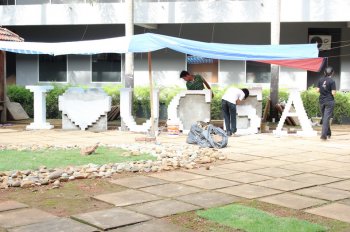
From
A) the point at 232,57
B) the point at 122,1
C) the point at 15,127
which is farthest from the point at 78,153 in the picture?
the point at 122,1

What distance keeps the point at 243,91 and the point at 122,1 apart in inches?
303

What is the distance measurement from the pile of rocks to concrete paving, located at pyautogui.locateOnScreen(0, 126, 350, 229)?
33cm

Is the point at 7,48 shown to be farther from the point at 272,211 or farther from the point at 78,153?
the point at 272,211

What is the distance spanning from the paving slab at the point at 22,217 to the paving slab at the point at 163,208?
0.93 metres

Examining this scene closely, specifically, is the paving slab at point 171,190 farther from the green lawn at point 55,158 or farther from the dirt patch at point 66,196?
the green lawn at point 55,158

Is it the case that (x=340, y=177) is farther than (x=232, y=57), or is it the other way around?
(x=232, y=57)

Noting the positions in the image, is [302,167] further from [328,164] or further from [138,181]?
[138,181]

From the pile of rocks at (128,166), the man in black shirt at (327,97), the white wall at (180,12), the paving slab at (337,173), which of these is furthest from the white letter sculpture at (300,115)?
the paving slab at (337,173)

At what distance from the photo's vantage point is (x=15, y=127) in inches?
591

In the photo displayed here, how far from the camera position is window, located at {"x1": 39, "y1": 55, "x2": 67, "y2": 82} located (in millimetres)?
20453

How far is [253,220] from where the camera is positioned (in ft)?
16.7

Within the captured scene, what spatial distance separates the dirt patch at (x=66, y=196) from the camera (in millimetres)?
5563

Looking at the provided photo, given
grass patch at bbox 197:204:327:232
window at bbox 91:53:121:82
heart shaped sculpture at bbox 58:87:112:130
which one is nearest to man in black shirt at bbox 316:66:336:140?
heart shaped sculpture at bbox 58:87:112:130

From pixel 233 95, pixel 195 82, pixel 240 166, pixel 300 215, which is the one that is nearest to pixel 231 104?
pixel 233 95
